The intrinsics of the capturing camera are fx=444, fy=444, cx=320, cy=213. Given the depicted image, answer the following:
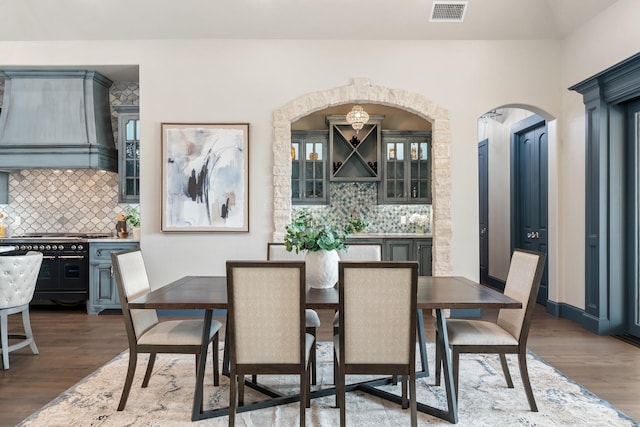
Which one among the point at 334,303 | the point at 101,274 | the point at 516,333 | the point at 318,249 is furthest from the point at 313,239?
the point at 101,274

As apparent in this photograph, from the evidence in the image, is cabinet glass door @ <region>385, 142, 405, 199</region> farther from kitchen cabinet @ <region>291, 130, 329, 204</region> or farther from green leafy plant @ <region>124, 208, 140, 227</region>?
green leafy plant @ <region>124, 208, 140, 227</region>

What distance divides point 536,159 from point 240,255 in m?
4.10

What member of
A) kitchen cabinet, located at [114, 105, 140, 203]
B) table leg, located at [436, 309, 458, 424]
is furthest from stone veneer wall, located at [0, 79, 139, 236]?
table leg, located at [436, 309, 458, 424]

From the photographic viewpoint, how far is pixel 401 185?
702 cm

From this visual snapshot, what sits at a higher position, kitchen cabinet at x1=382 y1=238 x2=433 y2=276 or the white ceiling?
the white ceiling

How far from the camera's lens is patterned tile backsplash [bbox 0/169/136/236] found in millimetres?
6016

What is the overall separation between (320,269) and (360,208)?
14.5 ft

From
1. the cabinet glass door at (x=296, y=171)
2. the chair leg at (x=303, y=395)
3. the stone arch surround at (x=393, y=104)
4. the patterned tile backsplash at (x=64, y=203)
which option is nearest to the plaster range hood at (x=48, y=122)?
the patterned tile backsplash at (x=64, y=203)

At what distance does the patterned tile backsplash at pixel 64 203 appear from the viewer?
6.02 m

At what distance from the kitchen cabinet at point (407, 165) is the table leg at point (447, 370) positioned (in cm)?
442

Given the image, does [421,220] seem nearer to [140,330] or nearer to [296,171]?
[296,171]

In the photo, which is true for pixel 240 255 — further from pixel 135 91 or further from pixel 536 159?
pixel 536 159

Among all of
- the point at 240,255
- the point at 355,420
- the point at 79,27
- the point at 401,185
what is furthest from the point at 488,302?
the point at 79,27

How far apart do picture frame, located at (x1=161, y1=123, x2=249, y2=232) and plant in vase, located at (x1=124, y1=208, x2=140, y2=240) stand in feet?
1.96
